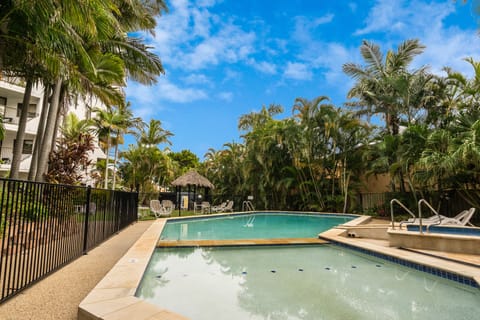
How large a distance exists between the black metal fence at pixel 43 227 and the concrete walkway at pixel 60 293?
0.12m

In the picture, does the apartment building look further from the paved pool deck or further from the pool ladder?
the paved pool deck

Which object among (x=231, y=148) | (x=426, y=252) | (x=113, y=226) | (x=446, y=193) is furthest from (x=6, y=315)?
(x=231, y=148)

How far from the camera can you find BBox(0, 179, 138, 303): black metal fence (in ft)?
9.65

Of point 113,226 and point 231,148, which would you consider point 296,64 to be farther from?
point 113,226

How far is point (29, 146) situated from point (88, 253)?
51.8 feet

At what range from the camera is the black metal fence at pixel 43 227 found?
116 inches

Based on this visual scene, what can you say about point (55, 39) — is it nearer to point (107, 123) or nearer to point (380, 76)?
point (107, 123)

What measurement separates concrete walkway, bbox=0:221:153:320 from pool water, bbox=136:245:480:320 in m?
0.73

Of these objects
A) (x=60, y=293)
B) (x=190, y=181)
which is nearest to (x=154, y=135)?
Answer: (x=190, y=181)

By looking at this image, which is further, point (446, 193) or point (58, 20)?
point (446, 193)

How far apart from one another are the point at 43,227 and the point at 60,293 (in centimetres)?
90

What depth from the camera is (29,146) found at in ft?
55.8

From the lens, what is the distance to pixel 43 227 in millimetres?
3570

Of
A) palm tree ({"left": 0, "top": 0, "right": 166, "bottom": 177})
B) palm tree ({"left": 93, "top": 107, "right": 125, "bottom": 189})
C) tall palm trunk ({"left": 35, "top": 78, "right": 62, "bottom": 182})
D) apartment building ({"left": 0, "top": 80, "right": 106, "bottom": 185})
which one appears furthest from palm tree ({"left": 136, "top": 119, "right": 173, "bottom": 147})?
tall palm trunk ({"left": 35, "top": 78, "right": 62, "bottom": 182})
